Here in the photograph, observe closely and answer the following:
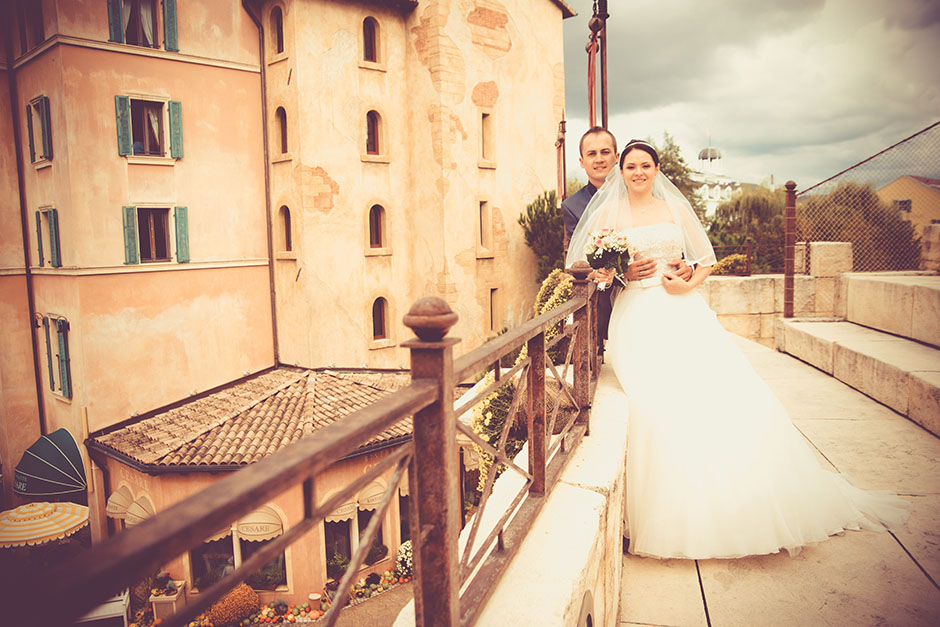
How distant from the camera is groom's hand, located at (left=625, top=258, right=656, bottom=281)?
412 cm

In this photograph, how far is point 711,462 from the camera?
3320 millimetres

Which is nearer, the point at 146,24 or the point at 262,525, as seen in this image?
the point at 262,525

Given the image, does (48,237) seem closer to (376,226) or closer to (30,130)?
(30,130)

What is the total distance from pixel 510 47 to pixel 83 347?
16899mm

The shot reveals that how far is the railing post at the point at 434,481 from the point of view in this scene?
4.89 ft

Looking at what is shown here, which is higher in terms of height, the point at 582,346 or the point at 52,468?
the point at 582,346

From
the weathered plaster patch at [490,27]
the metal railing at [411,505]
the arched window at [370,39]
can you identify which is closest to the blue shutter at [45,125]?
the arched window at [370,39]

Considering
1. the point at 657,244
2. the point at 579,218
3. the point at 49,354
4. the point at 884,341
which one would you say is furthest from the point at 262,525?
the point at 884,341

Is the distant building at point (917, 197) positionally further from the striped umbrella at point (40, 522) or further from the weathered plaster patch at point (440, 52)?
the striped umbrella at point (40, 522)

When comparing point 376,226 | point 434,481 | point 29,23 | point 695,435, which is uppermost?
point 29,23

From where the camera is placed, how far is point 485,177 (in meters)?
19.8

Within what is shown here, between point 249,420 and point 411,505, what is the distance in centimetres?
1404

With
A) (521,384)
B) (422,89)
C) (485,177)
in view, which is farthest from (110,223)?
(521,384)

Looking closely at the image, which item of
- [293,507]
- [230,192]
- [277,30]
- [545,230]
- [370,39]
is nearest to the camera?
[293,507]
